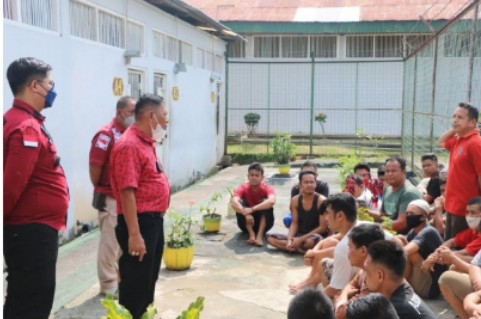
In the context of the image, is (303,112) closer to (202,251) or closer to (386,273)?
(202,251)

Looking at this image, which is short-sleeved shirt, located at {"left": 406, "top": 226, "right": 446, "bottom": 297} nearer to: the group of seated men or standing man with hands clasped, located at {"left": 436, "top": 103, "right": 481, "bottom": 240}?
the group of seated men

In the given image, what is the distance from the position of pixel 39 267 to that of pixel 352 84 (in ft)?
47.8

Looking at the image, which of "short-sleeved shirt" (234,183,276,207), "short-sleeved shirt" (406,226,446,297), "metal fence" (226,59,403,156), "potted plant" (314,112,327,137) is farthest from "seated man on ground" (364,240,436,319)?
"potted plant" (314,112,327,137)

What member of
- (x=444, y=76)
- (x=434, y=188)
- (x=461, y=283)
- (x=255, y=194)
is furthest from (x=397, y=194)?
(x=444, y=76)

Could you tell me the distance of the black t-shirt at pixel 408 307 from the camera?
8.97 feet

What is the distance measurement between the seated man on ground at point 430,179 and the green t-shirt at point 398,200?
542mm

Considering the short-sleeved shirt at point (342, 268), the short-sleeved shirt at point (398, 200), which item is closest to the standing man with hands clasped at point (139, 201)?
the short-sleeved shirt at point (342, 268)

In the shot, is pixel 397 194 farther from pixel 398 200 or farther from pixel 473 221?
pixel 473 221

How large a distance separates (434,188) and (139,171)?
162 inches

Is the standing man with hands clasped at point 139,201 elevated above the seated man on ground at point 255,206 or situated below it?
above

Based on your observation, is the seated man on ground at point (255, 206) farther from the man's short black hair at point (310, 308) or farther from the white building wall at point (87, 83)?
the man's short black hair at point (310, 308)

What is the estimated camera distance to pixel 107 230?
14.6 feet

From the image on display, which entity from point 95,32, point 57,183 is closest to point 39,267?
point 57,183

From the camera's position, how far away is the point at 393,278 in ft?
9.26
